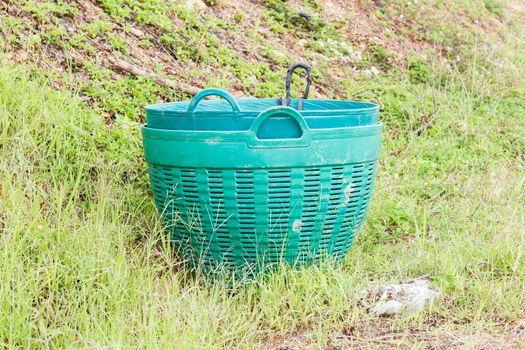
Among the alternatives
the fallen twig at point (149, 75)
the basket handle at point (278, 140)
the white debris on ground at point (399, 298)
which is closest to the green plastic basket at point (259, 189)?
the basket handle at point (278, 140)

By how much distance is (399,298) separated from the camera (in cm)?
266

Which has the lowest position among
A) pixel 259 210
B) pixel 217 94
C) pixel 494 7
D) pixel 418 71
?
pixel 259 210

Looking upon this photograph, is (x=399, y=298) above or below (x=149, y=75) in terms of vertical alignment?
below

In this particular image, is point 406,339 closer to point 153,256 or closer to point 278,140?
point 278,140

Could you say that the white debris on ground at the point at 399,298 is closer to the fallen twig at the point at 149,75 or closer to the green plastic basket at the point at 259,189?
the green plastic basket at the point at 259,189

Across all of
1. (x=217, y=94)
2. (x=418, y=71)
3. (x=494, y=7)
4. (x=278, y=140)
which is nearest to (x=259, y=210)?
(x=278, y=140)

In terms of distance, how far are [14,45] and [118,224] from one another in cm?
139

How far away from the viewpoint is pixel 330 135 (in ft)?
8.66

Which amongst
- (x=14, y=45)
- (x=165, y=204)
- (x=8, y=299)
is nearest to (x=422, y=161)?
(x=165, y=204)

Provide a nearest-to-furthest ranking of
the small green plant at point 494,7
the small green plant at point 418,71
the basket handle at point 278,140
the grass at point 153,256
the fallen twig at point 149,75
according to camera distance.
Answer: the grass at point 153,256 < the basket handle at point 278,140 < the fallen twig at point 149,75 < the small green plant at point 418,71 < the small green plant at point 494,7

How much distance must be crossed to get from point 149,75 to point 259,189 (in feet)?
5.63

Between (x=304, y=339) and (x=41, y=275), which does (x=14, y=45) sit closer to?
(x=41, y=275)

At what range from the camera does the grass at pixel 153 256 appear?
2408 mm

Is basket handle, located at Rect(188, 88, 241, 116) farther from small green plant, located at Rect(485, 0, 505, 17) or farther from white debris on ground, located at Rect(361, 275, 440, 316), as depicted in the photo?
small green plant, located at Rect(485, 0, 505, 17)
